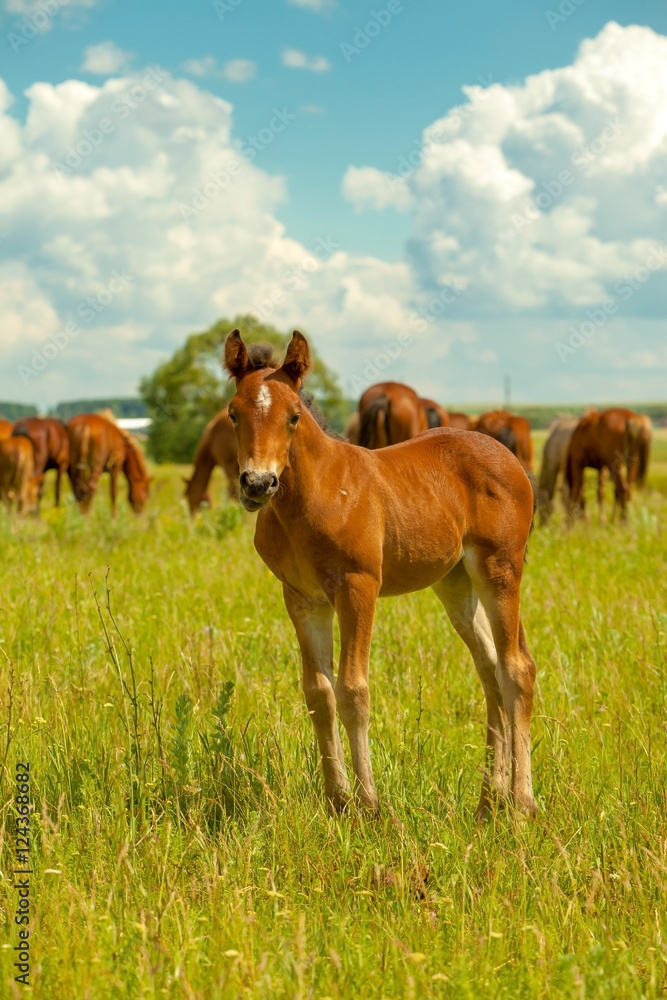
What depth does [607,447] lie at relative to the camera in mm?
14914

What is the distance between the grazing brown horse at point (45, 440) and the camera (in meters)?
18.4

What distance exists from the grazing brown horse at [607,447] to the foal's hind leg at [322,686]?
11.6m

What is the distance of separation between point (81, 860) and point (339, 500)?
153cm

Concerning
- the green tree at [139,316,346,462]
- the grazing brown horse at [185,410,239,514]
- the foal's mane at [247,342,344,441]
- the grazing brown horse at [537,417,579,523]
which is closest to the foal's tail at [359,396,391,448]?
the grazing brown horse at [185,410,239,514]

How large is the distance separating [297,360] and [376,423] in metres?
8.37

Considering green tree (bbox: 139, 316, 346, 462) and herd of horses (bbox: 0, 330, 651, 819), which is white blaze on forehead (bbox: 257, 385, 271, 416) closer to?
herd of horses (bbox: 0, 330, 651, 819)

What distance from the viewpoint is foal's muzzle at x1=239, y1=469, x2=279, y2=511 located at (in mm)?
2867

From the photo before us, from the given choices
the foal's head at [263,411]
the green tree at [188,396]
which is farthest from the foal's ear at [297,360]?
the green tree at [188,396]

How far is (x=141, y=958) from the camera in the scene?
2.38 metres

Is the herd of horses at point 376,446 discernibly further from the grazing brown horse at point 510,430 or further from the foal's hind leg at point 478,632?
the foal's hind leg at point 478,632

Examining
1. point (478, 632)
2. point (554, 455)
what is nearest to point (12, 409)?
point (554, 455)

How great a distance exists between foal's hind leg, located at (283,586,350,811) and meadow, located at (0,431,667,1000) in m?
0.09

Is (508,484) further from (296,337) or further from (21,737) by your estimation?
(21,737)

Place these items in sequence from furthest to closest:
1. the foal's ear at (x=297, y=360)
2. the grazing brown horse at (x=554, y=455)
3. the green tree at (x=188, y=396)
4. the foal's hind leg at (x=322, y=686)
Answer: the green tree at (x=188, y=396)
the grazing brown horse at (x=554, y=455)
the foal's hind leg at (x=322, y=686)
the foal's ear at (x=297, y=360)
